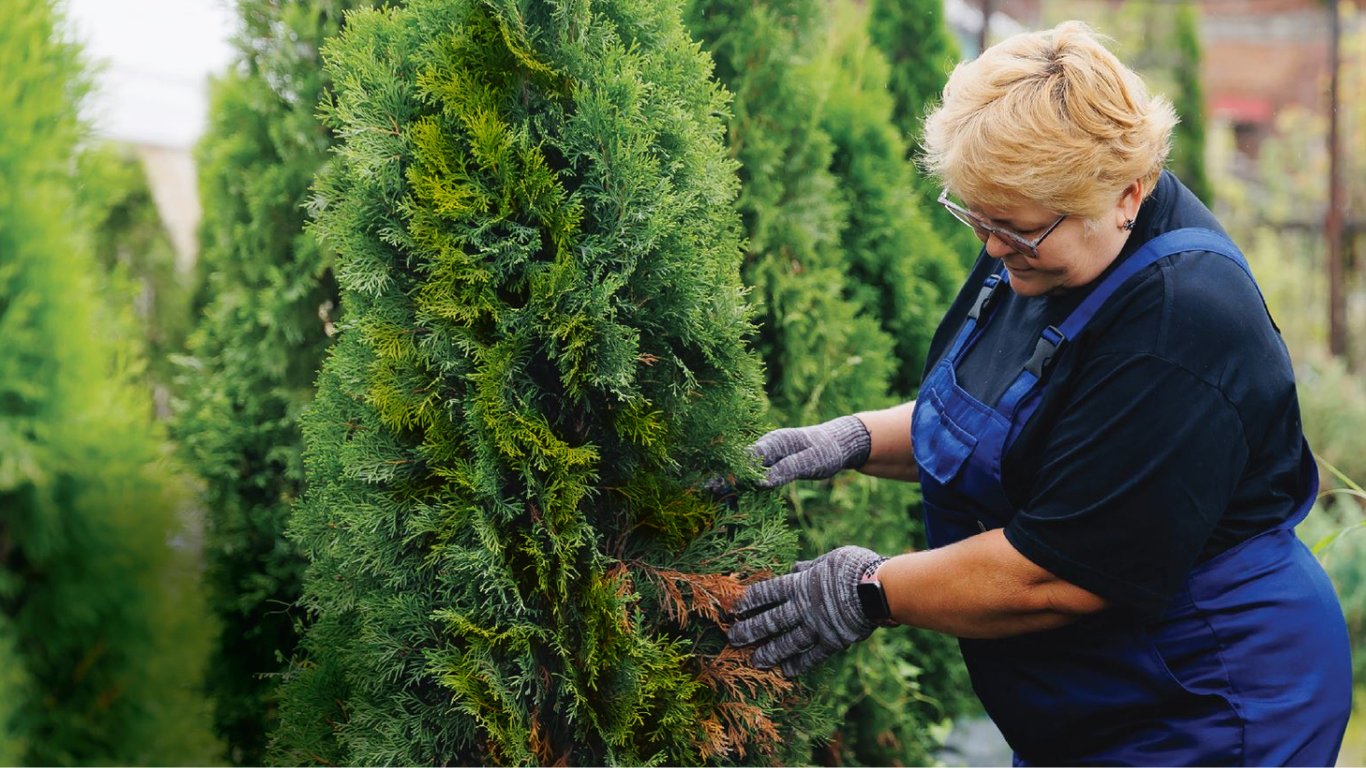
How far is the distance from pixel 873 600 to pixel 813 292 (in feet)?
5.16

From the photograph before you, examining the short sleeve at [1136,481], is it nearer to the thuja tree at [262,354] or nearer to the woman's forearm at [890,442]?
the woman's forearm at [890,442]

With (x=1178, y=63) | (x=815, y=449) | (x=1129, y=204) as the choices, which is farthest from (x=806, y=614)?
(x=1178, y=63)

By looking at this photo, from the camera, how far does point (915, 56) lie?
209 inches

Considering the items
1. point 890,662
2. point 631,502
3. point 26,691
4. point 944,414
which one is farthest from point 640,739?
point 890,662

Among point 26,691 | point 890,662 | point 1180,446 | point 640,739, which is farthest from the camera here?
point 890,662

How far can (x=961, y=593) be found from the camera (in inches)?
84.9

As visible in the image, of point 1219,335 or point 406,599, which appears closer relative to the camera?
point 1219,335

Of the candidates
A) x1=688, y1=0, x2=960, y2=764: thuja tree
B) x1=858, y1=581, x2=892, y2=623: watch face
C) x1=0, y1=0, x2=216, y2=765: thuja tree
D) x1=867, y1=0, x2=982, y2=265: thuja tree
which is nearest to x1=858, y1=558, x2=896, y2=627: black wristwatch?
x1=858, y1=581, x2=892, y2=623: watch face

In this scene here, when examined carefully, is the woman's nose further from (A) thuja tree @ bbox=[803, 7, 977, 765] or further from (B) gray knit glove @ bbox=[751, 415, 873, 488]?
(A) thuja tree @ bbox=[803, 7, 977, 765]

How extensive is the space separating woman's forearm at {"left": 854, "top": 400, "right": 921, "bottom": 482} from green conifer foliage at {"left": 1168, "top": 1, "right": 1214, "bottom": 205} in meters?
8.80

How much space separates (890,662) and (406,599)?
2.27 metres

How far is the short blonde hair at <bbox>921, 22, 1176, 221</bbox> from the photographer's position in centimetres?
204

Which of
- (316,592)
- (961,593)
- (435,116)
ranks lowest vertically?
(316,592)

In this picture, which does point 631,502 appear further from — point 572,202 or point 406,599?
point 572,202
